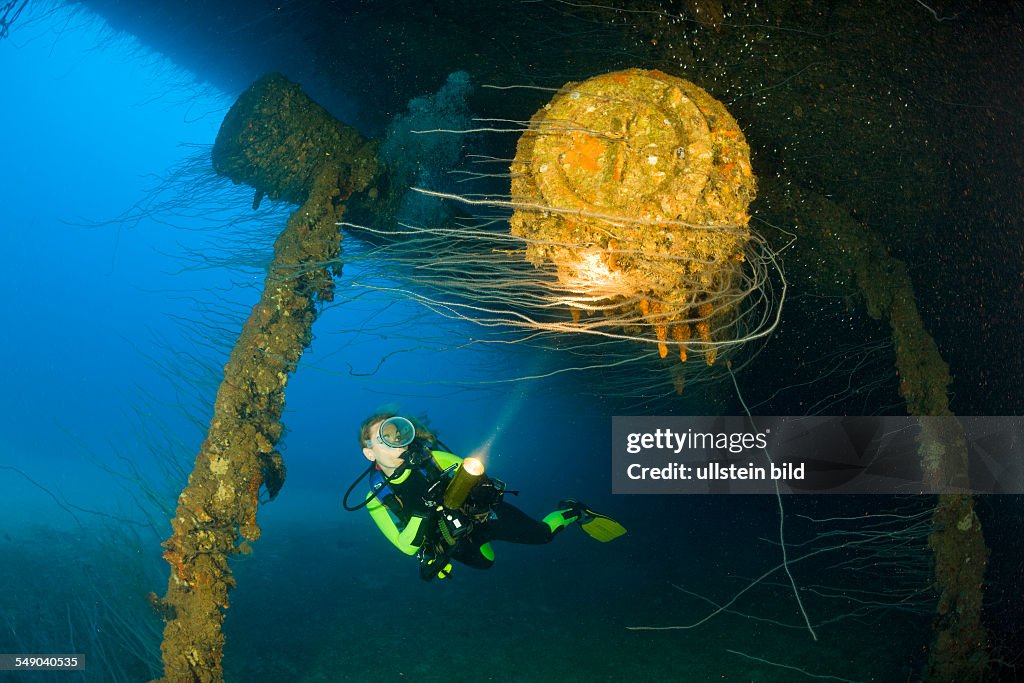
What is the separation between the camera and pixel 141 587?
2811 mm

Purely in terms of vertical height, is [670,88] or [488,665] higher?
[670,88]

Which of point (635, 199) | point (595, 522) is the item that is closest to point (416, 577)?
point (595, 522)

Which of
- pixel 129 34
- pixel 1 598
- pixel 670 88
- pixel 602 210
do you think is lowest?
pixel 1 598

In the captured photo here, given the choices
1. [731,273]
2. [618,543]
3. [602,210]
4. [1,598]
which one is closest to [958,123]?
[731,273]

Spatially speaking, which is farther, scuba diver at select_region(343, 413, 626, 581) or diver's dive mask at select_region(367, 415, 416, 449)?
diver's dive mask at select_region(367, 415, 416, 449)

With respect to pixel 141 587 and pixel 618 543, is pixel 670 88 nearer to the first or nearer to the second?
pixel 141 587

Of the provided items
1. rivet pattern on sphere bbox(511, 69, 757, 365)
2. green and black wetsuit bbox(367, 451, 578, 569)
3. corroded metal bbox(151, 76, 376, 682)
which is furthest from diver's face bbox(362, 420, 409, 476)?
rivet pattern on sphere bbox(511, 69, 757, 365)

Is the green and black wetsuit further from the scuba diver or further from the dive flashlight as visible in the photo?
the dive flashlight

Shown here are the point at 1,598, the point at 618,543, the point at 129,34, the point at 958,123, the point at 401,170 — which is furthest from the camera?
the point at 618,543

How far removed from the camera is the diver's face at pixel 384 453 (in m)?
4.02

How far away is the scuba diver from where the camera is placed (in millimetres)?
3674

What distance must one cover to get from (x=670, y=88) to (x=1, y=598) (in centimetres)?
1145

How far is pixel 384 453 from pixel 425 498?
0.56 m

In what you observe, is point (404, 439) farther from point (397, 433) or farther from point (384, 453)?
point (384, 453)
